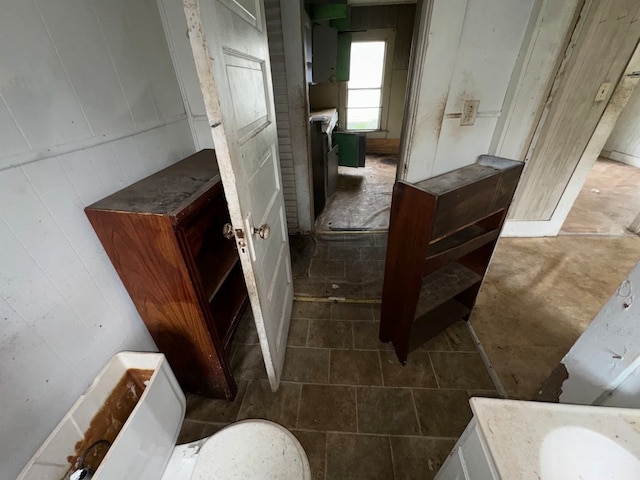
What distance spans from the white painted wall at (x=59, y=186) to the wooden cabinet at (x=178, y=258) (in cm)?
9

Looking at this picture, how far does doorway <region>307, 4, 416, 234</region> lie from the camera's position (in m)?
3.15

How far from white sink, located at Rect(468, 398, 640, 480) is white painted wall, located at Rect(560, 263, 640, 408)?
26 cm

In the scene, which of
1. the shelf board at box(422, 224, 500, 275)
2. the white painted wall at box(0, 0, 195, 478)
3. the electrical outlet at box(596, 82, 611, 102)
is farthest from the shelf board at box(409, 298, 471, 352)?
the electrical outlet at box(596, 82, 611, 102)

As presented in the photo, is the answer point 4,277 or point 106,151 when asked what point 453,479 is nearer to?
point 4,277

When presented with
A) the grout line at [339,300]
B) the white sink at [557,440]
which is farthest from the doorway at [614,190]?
the white sink at [557,440]

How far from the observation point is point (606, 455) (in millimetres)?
562

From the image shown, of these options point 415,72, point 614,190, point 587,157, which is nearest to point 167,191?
point 415,72

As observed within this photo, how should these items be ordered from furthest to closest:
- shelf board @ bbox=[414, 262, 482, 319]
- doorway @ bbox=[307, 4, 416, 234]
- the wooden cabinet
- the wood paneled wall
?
doorway @ bbox=[307, 4, 416, 234] < the wood paneled wall < shelf board @ bbox=[414, 262, 482, 319] < the wooden cabinet

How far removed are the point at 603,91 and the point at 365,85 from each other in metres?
3.84

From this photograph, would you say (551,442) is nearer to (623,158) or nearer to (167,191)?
(167,191)

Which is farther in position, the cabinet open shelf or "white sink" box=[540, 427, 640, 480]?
the cabinet open shelf

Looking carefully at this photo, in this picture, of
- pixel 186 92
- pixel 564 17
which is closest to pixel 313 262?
pixel 186 92

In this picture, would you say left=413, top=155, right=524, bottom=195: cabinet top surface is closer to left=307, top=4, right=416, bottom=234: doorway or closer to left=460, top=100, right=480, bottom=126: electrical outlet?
left=460, top=100, right=480, bottom=126: electrical outlet

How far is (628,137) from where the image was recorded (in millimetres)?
4562
